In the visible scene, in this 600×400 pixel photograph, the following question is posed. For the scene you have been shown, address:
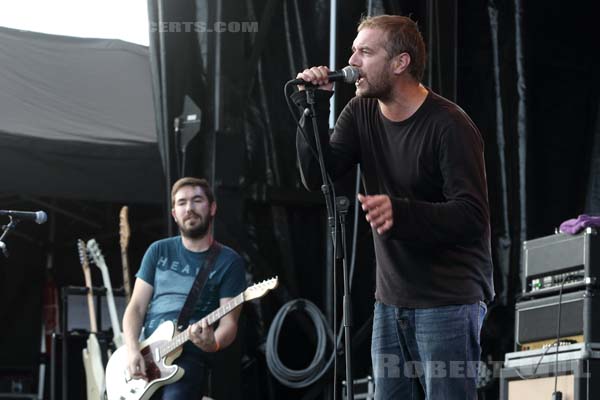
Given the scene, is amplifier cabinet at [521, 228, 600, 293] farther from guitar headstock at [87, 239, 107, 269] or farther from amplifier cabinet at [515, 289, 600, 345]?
guitar headstock at [87, 239, 107, 269]

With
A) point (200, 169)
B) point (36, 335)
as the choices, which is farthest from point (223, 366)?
point (36, 335)

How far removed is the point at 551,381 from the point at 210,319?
5.28 feet

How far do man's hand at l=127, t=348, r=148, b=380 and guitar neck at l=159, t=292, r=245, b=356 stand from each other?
103mm

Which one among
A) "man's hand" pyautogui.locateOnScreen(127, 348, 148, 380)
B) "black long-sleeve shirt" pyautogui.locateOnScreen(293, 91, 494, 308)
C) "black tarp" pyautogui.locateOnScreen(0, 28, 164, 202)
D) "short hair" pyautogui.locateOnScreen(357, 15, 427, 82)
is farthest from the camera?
"black tarp" pyautogui.locateOnScreen(0, 28, 164, 202)

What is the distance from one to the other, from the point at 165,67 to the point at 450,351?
3.76 meters

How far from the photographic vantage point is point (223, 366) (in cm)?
621

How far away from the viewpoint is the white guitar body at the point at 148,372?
5.07m

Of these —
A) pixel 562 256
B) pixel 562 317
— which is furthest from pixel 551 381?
pixel 562 256

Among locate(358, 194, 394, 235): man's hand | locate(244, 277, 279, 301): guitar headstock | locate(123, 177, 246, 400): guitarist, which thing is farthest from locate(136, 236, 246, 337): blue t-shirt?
locate(358, 194, 394, 235): man's hand

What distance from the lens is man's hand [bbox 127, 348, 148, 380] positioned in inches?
201

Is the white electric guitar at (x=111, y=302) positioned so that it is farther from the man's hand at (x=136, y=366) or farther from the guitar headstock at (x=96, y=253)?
the man's hand at (x=136, y=366)

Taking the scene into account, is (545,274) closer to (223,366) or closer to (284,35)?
(223,366)

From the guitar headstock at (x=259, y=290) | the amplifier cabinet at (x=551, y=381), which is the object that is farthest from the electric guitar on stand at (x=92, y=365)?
the amplifier cabinet at (x=551, y=381)

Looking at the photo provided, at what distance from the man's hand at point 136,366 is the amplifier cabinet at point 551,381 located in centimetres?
179
